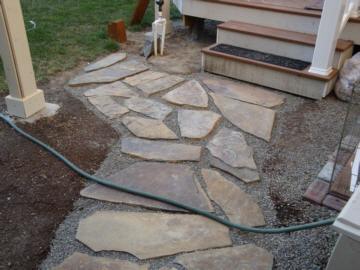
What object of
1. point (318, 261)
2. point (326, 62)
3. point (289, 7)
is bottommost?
point (318, 261)

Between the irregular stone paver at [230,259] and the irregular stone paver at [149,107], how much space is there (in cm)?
136

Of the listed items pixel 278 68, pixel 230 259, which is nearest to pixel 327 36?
pixel 278 68

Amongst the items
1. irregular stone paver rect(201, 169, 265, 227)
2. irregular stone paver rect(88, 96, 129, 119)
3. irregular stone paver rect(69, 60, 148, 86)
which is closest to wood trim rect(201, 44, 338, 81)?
irregular stone paver rect(69, 60, 148, 86)

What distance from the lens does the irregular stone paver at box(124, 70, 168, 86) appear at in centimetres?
350

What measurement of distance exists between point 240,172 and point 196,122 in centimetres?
67

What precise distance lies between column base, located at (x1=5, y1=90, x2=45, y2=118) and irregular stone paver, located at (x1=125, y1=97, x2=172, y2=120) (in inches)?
27.0

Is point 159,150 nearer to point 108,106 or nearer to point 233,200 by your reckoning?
point 233,200

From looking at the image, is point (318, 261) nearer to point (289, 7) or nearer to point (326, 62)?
point (326, 62)

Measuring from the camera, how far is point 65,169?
229cm

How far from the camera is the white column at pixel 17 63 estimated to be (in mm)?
2434

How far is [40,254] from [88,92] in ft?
5.90

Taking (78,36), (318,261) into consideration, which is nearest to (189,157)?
(318,261)

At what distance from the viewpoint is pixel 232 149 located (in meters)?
2.54

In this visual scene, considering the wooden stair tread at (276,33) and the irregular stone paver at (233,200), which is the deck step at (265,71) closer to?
the wooden stair tread at (276,33)
